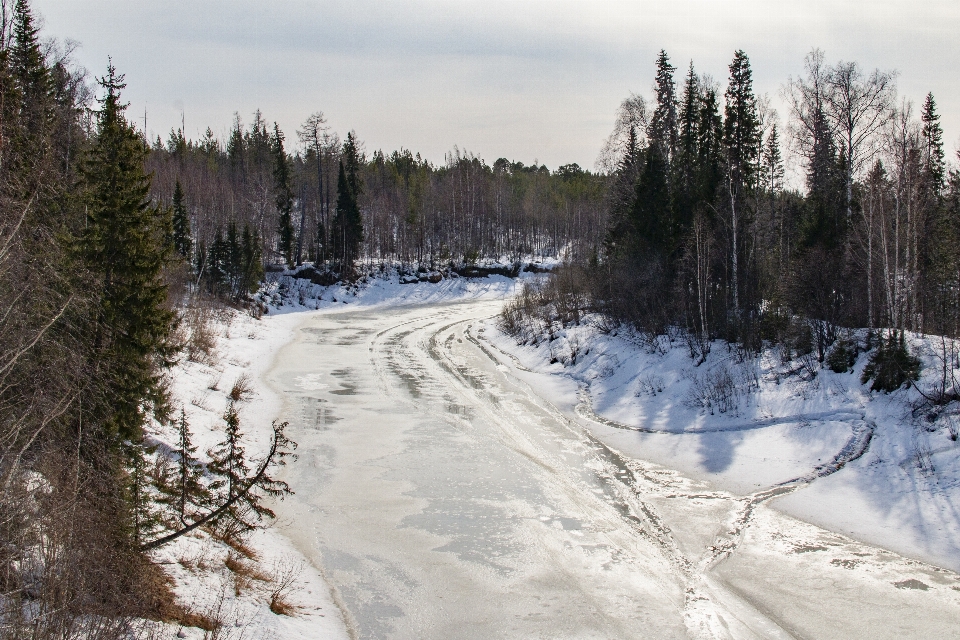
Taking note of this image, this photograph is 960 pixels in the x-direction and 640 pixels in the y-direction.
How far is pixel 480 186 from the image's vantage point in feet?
267

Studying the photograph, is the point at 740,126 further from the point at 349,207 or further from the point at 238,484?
the point at 349,207

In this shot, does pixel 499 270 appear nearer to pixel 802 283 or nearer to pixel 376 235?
pixel 376 235

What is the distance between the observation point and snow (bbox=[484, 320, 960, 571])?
41.1 ft

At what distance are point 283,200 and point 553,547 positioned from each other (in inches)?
2231

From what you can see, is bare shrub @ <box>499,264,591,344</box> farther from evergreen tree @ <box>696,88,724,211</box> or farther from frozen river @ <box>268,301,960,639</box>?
frozen river @ <box>268,301,960,639</box>

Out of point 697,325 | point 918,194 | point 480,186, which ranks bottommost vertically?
point 697,325

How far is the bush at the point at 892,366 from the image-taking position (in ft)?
51.9

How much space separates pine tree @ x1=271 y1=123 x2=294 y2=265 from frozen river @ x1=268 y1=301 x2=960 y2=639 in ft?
140

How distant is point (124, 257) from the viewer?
1320 centimetres

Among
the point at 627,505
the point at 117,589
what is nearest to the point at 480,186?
the point at 627,505

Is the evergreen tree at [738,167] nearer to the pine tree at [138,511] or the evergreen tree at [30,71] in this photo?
the pine tree at [138,511]

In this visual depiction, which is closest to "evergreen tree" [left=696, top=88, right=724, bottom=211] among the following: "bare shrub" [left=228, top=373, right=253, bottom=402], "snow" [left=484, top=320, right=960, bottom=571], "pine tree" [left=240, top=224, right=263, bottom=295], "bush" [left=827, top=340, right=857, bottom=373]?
"snow" [left=484, top=320, right=960, bottom=571]

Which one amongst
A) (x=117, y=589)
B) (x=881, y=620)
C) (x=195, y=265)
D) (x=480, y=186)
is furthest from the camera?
(x=480, y=186)

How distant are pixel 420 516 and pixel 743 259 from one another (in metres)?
19.5
